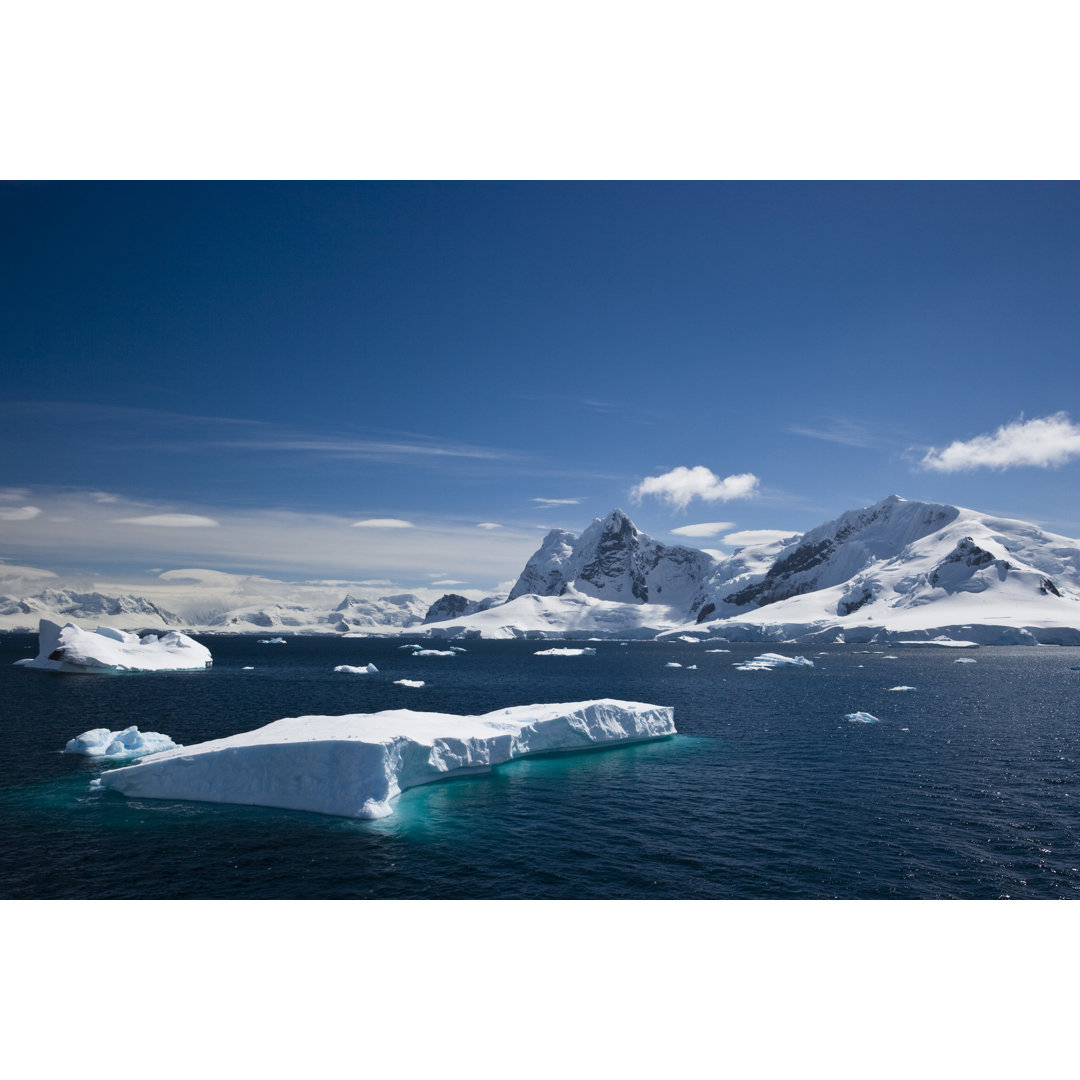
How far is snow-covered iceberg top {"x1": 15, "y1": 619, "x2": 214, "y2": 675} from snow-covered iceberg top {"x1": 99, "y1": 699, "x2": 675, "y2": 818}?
71.5 meters

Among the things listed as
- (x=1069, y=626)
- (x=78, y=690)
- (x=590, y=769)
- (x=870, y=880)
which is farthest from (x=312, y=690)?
(x=1069, y=626)

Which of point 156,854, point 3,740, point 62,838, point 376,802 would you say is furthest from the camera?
point 3,740

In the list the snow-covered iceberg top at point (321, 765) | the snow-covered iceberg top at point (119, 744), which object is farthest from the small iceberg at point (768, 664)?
the snow-covered iceberg top at point (119, 744)

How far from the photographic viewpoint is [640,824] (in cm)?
2914

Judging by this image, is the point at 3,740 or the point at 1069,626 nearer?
the point at 3,740

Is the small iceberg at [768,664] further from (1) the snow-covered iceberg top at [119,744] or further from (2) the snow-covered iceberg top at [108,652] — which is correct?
(1) the snow-covered iceberg top at [119,744]

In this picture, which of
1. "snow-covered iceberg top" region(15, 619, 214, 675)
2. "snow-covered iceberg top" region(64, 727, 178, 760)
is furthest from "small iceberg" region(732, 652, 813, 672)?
"snow-covered iceberg top" region(64, 727, 178, 760)

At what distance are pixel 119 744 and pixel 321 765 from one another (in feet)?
62.1

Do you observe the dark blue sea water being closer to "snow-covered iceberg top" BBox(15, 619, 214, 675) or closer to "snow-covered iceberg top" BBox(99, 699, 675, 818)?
"snow-covered iceberg top" BBox(99, 699, 675, 818)

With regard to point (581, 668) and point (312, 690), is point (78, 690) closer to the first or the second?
point (312, 690)

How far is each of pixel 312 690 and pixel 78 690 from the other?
24.3 m

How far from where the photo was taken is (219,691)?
76250mm

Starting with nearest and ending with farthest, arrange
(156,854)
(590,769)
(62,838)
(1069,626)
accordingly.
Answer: (156,854)
(62,838)
(590,769)
(1069,626)

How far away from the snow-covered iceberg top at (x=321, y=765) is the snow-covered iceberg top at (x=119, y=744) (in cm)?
770
